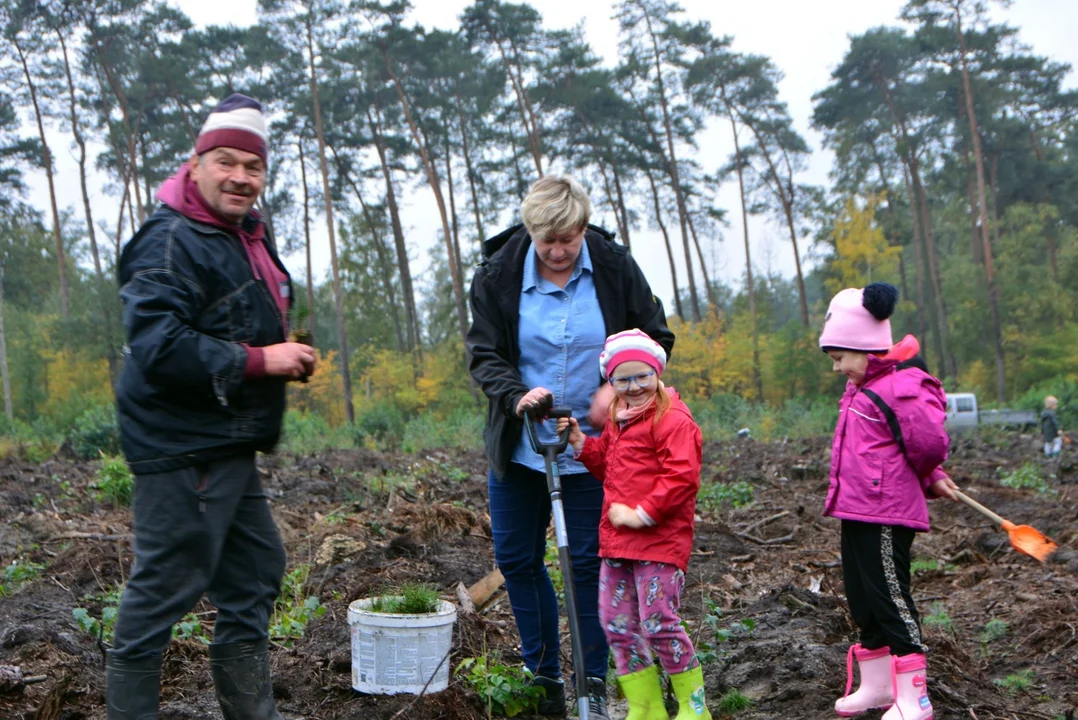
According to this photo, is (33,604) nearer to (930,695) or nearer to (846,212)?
(930,695)

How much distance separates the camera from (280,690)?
4.11 m

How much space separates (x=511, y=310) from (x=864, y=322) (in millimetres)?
1404

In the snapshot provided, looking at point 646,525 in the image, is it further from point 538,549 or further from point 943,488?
point 943,488

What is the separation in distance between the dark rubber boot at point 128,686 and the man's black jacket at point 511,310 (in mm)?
1474

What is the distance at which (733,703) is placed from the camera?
13.9 feet

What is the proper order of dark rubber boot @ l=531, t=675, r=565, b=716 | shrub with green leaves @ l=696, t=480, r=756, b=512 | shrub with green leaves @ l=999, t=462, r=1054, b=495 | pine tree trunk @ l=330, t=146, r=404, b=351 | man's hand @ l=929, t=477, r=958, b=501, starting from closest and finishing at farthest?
dark rubber boot @ l=531, t=675, r=565, b=716 → man's hand @ l=929, t=477, r=958, b=501 → shrub with green leaves @ l=696, t=480, r=756, b=512 → shrub with green leaves @ l=999, t=462, r=1054, b=495 → pine tree trunk @ l=330, t=146, r=404, b=351

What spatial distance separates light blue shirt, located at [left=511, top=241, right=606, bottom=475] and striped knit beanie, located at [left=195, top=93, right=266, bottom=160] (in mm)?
1191

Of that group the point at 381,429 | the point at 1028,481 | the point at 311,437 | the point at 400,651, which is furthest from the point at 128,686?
the point at 381,429

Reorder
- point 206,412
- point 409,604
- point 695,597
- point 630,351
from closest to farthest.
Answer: point 206,412
point 630,351
point 409,604
point 695,597

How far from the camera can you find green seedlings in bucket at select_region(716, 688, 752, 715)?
4.21 meters

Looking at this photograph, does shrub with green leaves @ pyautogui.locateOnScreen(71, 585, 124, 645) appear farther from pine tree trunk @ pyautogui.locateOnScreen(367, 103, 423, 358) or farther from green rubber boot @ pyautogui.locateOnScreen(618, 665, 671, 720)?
pine tree trunk @ pyautogui.locateOnScreen(367, 103, 423, 358)

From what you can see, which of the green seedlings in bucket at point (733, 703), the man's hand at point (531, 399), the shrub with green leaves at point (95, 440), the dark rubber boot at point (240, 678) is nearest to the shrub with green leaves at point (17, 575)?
the dark rubber boot at point (240, 678)

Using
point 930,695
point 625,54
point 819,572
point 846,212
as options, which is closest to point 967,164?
point 846,212

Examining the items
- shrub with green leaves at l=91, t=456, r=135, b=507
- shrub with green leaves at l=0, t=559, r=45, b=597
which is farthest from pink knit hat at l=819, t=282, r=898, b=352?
shrub with green leaves at l=91, t=456, r=135, b=507
